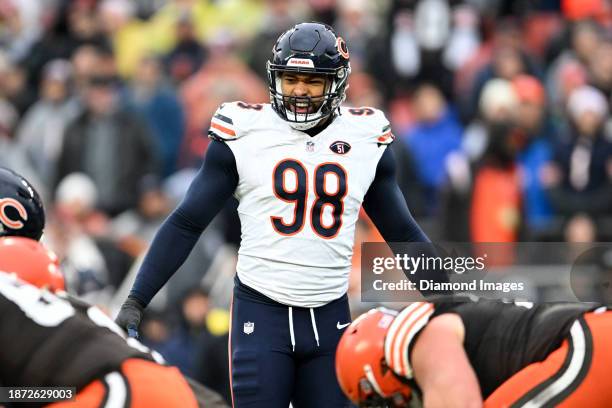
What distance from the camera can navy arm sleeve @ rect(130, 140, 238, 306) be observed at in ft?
20.7

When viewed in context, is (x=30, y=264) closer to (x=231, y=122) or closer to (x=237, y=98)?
(x=231, y=122)

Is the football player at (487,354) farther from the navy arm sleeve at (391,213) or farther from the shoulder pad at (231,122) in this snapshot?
the shoulder pad at (231,122)

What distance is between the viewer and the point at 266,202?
6.27 m

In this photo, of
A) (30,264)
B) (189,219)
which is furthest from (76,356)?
(189,219)

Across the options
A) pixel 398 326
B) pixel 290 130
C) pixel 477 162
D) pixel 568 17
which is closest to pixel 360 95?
pixel 477 162

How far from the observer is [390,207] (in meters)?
6.54

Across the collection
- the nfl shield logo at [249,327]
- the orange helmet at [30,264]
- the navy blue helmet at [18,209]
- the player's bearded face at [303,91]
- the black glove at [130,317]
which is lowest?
the nfl shield logo at [249,327]

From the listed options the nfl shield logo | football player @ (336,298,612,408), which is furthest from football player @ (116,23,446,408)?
football player @ (336,298,612,408)

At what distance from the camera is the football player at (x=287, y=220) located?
6.24 m

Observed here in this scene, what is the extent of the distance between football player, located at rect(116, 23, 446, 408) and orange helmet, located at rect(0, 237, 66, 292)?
50 centimetres

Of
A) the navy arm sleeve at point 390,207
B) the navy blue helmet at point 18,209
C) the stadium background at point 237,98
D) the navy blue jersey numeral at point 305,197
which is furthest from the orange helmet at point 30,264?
the stadium background at point 237,98

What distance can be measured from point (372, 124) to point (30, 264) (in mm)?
1649

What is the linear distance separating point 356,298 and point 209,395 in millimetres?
4307

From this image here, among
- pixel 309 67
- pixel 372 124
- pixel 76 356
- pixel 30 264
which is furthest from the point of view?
pixel 372 124
